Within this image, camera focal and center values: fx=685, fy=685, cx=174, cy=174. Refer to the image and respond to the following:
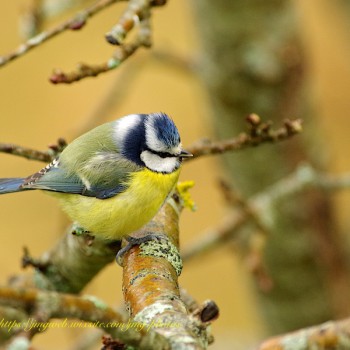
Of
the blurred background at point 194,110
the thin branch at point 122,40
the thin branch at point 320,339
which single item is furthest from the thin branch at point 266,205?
the thin branch at point 320,339

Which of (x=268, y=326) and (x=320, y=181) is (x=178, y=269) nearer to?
(x=320, y=181)

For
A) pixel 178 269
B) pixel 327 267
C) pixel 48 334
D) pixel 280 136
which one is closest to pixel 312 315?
pixel 327 267

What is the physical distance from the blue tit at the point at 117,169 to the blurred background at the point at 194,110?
469mm

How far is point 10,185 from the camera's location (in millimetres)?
1907

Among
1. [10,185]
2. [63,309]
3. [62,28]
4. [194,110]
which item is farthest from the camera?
[194,110]

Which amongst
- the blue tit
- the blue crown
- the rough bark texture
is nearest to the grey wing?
the blue tit

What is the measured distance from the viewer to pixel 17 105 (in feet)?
15.8

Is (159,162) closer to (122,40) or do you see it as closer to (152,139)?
(152,139)

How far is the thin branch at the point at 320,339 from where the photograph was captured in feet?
3.52

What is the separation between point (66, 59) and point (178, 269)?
4024 millimetres

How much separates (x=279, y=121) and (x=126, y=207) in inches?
40.4

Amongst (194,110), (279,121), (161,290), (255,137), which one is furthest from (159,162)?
(194,110)

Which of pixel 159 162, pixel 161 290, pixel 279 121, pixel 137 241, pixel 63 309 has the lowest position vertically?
→ pixel 63 309

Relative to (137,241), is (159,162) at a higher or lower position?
higher
